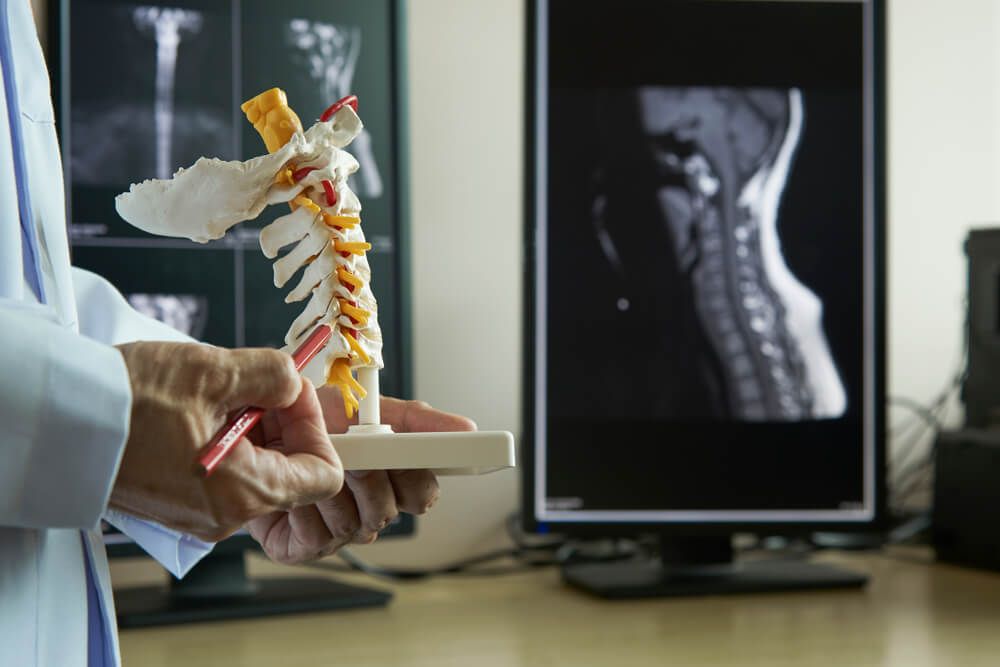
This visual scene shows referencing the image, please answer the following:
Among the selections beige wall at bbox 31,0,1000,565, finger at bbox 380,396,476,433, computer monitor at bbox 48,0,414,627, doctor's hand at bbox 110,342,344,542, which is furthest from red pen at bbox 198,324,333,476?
beige wall at bbox 31,0,1000,565

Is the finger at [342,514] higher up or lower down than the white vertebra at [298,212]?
lower down

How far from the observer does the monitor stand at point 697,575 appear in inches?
53.7

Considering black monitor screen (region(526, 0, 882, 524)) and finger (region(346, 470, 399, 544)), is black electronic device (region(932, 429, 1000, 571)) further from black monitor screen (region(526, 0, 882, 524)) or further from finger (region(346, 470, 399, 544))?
finger (region(346, 470, 399, 544))

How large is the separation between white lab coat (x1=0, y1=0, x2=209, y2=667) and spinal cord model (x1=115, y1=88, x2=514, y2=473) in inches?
2.6

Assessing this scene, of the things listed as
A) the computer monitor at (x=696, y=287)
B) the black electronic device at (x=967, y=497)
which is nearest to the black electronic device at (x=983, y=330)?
the black electronic device at (x=967, y=497)

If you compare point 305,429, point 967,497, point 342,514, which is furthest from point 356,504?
point 967,497

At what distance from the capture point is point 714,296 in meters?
1.40

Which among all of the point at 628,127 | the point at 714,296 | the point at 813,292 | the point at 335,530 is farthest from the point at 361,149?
the point at 335,530

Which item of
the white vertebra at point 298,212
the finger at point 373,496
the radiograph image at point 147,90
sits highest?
the radiograph image at point 147,90

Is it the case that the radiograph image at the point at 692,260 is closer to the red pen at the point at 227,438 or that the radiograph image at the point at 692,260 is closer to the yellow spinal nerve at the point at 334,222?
the yellow spinal nerve at the point at 334,222

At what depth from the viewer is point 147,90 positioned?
1.29 m

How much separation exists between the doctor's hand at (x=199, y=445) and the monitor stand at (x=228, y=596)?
2.19ft

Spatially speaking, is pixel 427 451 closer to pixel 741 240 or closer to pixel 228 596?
pixel 228 596

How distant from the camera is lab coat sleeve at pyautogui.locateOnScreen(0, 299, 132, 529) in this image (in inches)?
22.0
